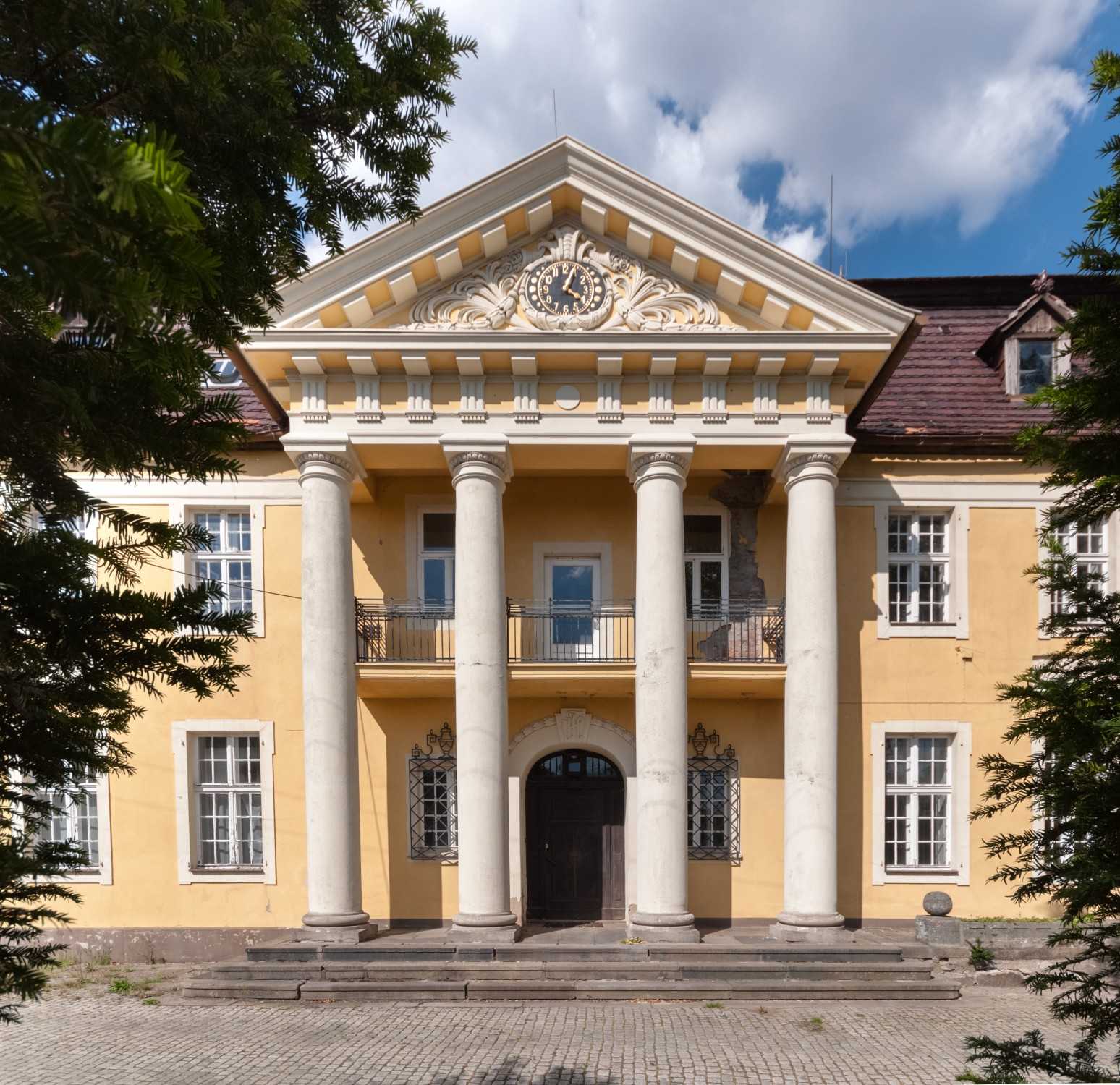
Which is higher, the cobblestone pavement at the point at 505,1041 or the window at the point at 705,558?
the window at the point at 705,558

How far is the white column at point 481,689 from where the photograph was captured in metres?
11.3

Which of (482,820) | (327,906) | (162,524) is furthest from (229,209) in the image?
(327,906)

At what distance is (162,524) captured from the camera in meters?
3.18

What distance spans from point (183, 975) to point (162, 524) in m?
11.4

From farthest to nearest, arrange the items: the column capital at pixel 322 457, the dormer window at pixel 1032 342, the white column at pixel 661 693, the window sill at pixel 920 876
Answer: the dormer window at pixel 1032 342 < the window sill at pixel 920 876 < the column capital at pixel 322 457 < the white column at pixel 661 693

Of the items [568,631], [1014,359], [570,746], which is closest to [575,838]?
[570,746]

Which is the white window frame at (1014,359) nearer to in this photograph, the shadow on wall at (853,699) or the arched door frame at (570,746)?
Result: the shadow on wall at (853,699)

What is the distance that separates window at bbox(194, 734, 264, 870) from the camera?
1312cm

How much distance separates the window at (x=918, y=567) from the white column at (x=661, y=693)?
4023 millimetres

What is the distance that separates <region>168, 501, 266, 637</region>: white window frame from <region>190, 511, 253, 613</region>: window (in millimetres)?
70

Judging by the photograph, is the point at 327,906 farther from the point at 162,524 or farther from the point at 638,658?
the point at 162,524

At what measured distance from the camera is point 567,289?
11781 millimetres

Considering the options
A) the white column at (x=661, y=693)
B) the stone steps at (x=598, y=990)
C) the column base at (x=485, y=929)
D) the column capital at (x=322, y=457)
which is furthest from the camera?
the column capital at (x=322, y=457)

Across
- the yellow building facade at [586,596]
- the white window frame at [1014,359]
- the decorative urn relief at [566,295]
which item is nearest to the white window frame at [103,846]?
the yellow building facade at [586,596]
